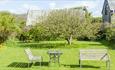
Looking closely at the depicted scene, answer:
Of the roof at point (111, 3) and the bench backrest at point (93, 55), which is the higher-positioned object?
the roof at point (111, 3)

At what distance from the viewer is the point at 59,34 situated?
3428 cm

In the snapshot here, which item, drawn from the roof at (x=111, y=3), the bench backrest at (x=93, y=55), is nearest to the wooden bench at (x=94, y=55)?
the bench backrest at (x=93, y=55)

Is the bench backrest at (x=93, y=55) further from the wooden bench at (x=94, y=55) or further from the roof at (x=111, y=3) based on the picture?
the roof at (x=111, y=3)

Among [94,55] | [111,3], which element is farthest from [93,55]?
[111,3]

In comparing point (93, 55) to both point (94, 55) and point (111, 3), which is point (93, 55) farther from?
point (111, 3)

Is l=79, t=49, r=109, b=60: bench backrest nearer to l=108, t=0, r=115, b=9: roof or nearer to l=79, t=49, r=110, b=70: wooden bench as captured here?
l=79, t=49, r=110, b=70: wooden bench

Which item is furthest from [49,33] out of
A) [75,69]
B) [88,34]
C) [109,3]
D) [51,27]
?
[75,69]

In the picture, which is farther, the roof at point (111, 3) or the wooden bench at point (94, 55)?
the roof at point (111, 3)

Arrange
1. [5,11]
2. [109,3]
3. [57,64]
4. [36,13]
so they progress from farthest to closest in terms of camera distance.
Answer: [36,13] → [109,3] → [5,11] → [57,64]

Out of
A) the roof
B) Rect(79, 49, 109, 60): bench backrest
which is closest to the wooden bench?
Rect(79, 49, 109, 60): bench backrest

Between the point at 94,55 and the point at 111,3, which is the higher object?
the point at 111,3

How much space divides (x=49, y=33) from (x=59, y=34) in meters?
1.35

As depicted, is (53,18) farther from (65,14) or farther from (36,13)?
(36,13)

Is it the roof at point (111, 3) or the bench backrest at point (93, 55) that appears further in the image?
the roof at point (111, 3)
